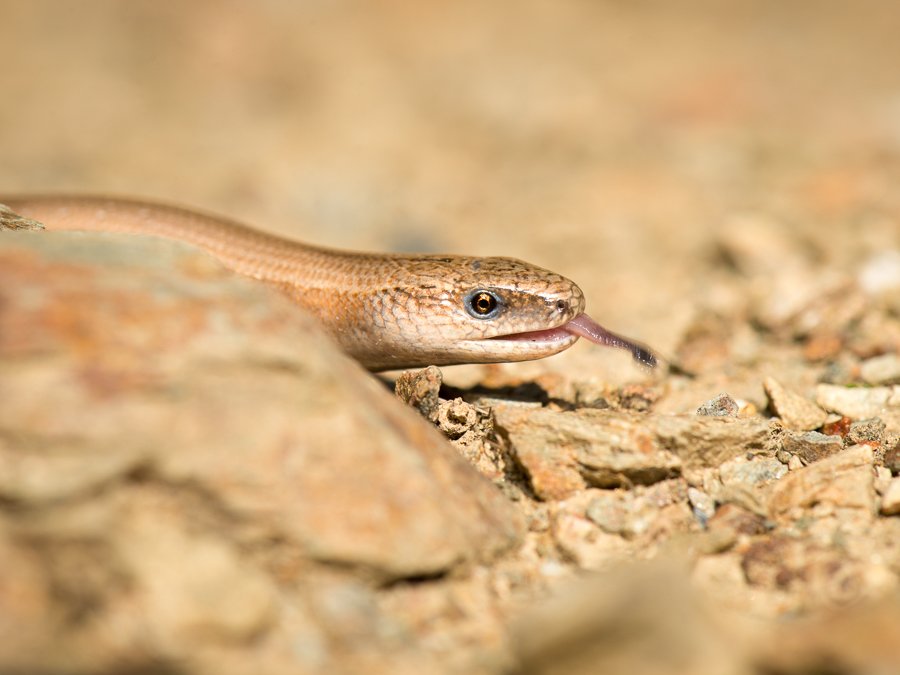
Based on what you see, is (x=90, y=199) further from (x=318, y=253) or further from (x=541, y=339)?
(x=541, y=339)

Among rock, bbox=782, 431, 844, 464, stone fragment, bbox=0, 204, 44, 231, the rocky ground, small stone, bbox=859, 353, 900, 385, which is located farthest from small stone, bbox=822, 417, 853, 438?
stone fragment, bbox=0, 204, 44, 231

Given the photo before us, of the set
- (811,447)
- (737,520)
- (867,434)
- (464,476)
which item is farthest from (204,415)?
(867,434)

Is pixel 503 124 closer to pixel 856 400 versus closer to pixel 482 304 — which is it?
pixel 482 304

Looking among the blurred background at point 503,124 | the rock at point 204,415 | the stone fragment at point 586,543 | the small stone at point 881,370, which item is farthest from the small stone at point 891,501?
the blurred background at point 503,124

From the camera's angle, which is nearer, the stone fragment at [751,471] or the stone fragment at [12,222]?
the stone fragment at [751,471]

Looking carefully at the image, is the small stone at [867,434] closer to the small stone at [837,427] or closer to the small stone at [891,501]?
the small stone at [837,427]

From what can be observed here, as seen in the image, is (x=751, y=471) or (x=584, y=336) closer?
(x=751, y=471)
